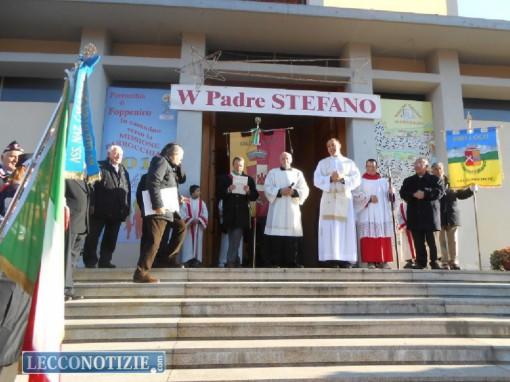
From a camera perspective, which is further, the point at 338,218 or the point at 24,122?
the point at 24,122

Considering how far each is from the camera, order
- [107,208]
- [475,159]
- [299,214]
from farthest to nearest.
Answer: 1. [475,159]
2. [299,214]
3. [107,208]

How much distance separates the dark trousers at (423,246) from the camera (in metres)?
6.75

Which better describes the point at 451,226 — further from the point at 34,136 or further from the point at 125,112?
the point at 34,136

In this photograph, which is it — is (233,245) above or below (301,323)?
above

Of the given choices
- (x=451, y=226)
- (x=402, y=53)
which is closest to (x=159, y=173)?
(x=451, y=226)

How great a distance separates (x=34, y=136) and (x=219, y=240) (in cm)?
427

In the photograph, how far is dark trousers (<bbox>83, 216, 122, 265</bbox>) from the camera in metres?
6.19

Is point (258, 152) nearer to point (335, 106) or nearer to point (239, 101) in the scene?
point (239, 101)

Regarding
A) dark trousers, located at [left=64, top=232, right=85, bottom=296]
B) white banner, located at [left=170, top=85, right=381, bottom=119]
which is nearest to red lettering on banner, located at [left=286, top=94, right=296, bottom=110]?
white banner, located at [left=170, top=85, right=381, bottom=119]

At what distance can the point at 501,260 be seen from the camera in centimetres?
742

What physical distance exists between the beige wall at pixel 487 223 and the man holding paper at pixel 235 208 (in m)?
4.49

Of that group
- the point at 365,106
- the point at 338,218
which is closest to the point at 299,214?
the point at 338,218

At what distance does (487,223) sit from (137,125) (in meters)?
7.51

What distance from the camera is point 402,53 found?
9852 millimetres
